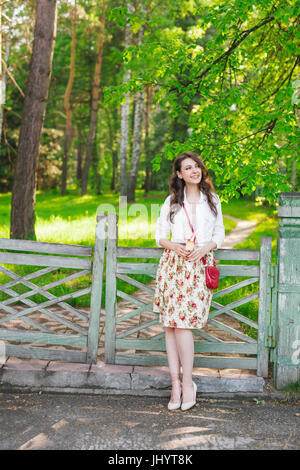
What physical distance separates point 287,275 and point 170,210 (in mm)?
1143

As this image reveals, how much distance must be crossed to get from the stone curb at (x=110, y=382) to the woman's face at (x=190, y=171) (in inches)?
65.4

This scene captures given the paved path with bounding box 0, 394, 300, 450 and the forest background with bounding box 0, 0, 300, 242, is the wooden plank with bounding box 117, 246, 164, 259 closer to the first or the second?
the paved path with bounding box 0, 394, 300, 450

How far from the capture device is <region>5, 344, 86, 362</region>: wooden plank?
4.11 m

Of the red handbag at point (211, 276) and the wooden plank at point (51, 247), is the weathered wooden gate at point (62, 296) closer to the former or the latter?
the wooden plank at point (51, 247)

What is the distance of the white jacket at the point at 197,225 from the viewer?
12.2 ft

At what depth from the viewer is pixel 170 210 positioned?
379 cm

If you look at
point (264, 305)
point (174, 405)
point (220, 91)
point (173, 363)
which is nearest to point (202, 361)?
point (173, 363)

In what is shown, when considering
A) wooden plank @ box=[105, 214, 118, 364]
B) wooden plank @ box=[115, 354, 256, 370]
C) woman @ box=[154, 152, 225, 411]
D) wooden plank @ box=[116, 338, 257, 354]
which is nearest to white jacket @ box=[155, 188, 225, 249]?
woman @ box=[154, 152, 225, 411]

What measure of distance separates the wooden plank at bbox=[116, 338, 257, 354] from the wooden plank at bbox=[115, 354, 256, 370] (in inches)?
2.5

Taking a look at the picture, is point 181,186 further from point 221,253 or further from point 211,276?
point 211,276

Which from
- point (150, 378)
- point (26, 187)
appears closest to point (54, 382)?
point (150, 378)

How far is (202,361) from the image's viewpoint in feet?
13.3

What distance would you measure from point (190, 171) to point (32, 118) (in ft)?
15.4
